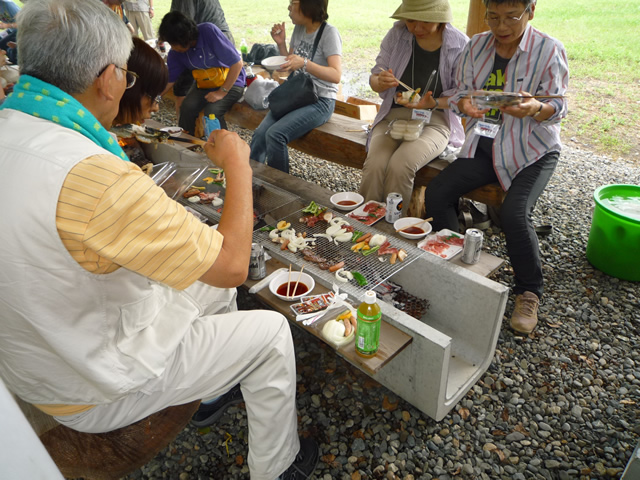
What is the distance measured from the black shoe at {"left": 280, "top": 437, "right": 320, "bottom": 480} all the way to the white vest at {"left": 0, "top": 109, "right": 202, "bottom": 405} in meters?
1.02

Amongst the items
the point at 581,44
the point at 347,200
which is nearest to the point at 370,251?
the point at 347,200

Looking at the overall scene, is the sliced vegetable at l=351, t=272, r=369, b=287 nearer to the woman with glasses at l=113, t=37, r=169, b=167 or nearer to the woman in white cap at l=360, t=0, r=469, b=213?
the woman in white cap at l=360, t=0, r=469, b=213

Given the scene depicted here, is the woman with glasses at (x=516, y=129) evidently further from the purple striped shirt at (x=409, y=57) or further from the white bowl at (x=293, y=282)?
the white bowl at (x=293, y=282)

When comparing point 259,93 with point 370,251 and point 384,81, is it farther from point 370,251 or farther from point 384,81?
point 370,251

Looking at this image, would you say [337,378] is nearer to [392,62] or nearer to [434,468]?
[434,468]

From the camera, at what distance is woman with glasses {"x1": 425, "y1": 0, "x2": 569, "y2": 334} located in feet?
9.93

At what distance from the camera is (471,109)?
3305 millimetres

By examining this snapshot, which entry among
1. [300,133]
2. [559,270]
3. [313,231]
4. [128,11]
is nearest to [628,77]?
[559,270]

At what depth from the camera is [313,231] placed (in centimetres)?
315

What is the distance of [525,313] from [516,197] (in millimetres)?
851

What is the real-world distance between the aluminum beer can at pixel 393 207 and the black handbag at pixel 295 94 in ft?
6.22

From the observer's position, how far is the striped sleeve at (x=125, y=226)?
1.32m

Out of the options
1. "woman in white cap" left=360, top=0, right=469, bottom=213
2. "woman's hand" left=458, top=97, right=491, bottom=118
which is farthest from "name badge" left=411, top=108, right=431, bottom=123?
"woman's hand" left=458, top=97, right=491, bottom=118

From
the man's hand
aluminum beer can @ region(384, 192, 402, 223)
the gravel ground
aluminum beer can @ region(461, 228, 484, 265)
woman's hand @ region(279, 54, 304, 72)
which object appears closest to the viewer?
the man's hand
